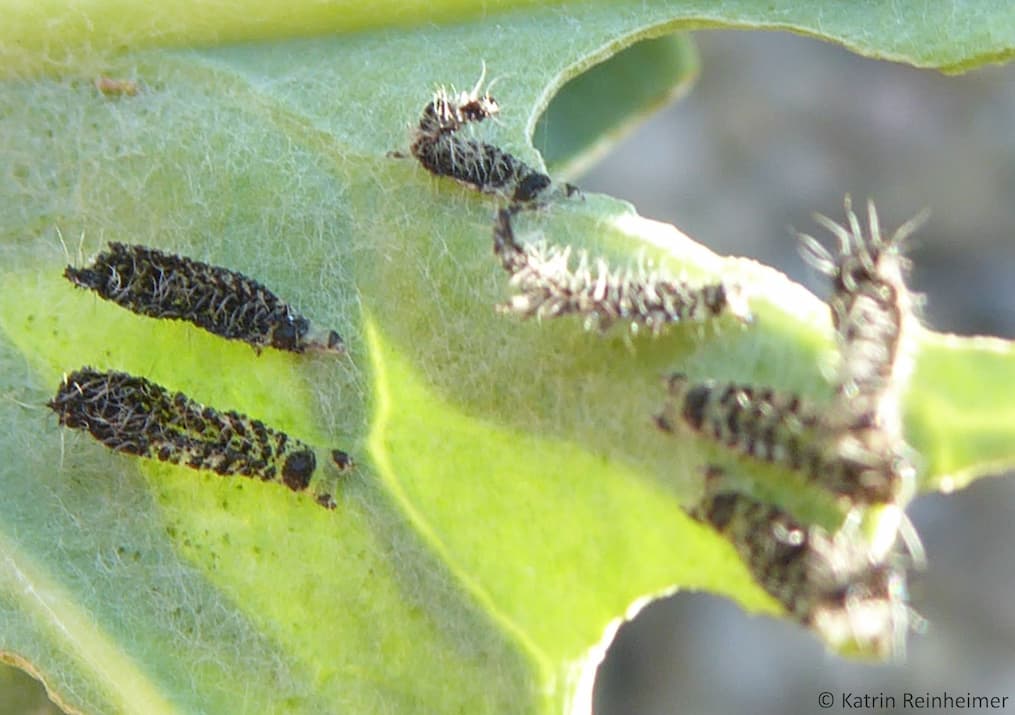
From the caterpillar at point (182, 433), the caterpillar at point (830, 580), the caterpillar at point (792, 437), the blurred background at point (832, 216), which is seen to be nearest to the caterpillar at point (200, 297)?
the caterpillar at point (182, 433)

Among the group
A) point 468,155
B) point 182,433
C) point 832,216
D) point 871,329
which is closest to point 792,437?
point 871,329

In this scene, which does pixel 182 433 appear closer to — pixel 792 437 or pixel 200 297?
pixel 200 297

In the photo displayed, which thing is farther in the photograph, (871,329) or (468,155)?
(468,155)

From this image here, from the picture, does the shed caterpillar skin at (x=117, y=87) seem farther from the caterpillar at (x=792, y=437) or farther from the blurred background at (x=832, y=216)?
the blurred background at (x=832, y=216)

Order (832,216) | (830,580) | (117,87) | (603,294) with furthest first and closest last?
(832,216), (117,87), (603,294), (830,580)

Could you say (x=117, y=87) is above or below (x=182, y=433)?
above

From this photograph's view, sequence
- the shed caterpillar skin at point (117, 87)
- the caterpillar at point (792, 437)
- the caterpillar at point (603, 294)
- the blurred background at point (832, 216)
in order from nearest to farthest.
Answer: the caterpillar at point (792, 437), the caterpillar at point (603, 294), the shed caterpillar skin at point (117, 87), the blurred background at point (832, 216)
